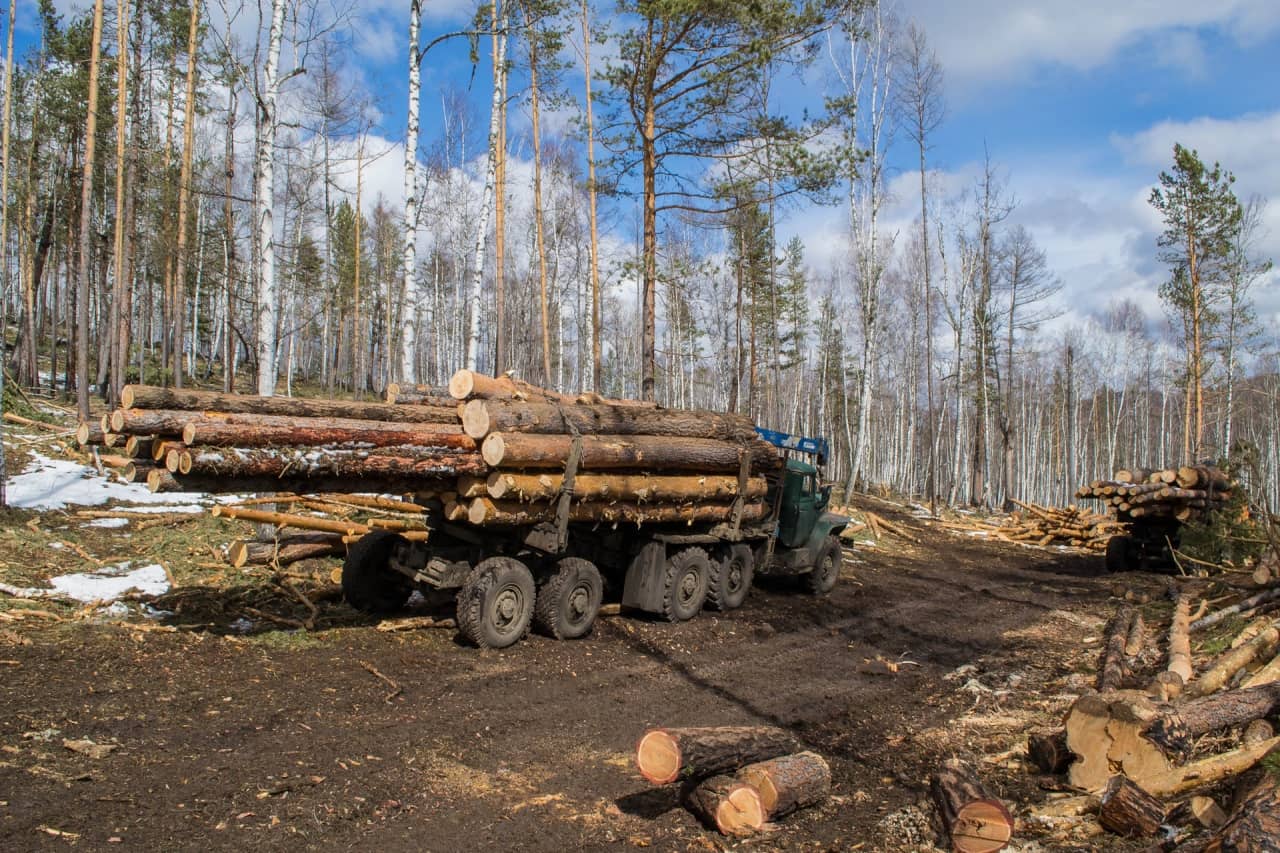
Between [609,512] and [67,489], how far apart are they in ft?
30.4

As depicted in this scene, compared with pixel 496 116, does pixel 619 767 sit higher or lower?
lower

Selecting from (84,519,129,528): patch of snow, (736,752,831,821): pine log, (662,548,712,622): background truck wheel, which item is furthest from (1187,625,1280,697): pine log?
(84,519,129,528): patch of snow

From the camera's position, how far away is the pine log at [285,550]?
9.97 m

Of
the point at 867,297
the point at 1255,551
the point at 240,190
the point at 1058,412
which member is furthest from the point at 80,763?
the point at 1058,412

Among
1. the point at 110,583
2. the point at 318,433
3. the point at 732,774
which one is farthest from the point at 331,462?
the point at 732,774

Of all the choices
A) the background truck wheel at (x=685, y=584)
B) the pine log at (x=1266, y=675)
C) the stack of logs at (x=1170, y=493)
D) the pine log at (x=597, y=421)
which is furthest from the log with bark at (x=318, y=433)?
the stack of logs at (x=1170, y=493)

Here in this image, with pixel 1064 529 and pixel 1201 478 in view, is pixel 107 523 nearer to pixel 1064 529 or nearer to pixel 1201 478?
pixel 1201 478

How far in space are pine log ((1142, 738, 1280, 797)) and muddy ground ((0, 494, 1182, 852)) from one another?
2.23 feet

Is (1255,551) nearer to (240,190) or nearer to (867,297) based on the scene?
(867,297)

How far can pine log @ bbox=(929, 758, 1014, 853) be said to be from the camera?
159 inches

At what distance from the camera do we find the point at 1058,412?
57094 mm

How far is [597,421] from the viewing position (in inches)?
368

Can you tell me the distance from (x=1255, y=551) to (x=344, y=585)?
1379 centimetres

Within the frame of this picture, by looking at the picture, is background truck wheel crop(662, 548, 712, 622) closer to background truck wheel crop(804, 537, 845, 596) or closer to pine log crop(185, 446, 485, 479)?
background truck wheel crop(804, 537, 845, 596)
